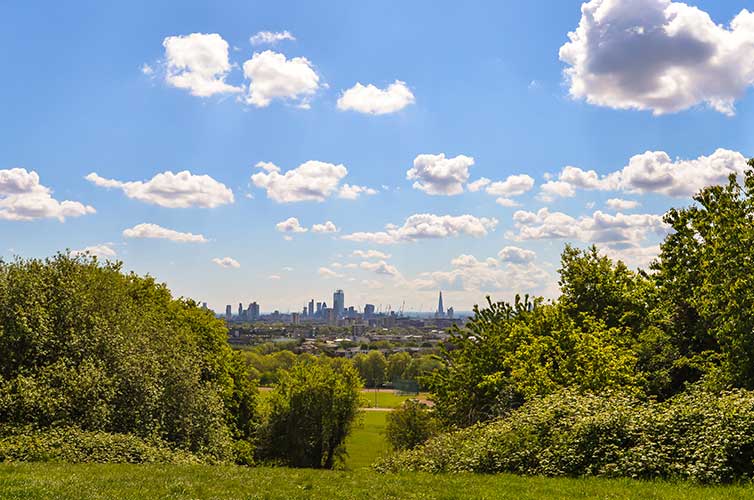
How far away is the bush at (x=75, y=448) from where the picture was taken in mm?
A: 20750

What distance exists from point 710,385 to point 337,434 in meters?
43.6

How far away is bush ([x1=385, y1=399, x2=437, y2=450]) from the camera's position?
65.7 meters

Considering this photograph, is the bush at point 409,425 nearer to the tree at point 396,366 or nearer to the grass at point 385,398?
the grass at point 385,398

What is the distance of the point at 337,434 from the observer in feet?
201

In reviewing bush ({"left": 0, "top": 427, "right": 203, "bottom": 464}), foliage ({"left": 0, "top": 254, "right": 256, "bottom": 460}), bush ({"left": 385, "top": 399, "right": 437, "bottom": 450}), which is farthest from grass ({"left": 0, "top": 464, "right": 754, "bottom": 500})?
bush ({"left": 385, "top": 399, "right": 437, "bottom": 450})

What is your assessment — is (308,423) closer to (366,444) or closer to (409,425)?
(409,425)

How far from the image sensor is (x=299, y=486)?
16.0 meters

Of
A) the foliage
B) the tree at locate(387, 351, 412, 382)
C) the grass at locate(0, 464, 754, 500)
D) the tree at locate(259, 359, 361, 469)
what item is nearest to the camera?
the grass at locate(0, 464, 754, 500)

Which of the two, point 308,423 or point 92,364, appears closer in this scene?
point 92,364

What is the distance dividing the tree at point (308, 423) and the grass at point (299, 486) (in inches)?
1695

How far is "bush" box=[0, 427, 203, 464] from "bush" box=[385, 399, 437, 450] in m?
45.0

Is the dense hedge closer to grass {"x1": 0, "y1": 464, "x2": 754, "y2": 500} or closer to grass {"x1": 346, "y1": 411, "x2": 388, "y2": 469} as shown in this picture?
grass {"x1": 0, "y1": 464, "x2": 754, "y2": 500}

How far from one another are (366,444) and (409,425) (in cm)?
2357

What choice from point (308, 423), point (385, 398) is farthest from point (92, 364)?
point (385, 398)
